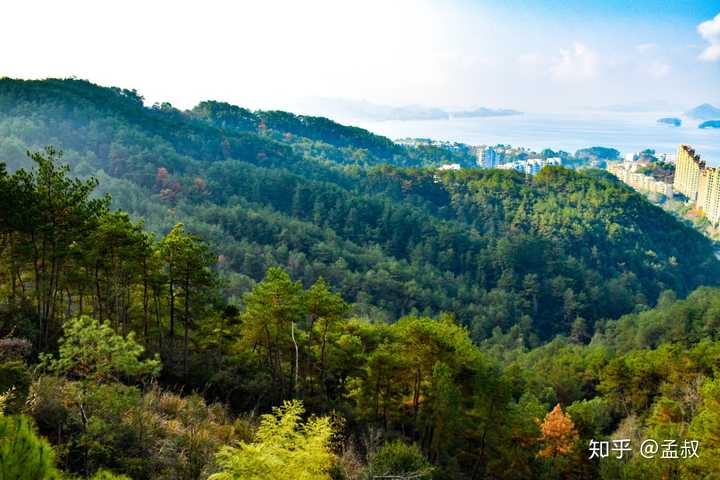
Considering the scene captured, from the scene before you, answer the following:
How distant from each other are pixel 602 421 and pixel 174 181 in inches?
2832

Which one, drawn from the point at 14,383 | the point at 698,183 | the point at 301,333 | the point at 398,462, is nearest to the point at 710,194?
the point at 698,183

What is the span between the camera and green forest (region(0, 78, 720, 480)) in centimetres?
834

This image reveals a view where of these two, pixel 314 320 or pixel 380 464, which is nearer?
pixel 380 464

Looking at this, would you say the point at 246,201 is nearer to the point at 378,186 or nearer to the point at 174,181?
the point at 174,181

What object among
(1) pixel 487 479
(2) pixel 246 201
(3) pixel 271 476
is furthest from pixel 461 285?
(3) pixel 271 476

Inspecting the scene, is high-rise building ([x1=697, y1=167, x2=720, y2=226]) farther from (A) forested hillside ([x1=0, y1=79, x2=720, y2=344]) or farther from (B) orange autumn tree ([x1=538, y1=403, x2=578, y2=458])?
(B) orange autumn tree ([x1=538, y1=403, x2=578, y2=458])

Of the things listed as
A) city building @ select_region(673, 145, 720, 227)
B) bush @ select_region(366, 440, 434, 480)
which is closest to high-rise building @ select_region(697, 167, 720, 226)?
city building @ select_region(673, 145, 720, 227)

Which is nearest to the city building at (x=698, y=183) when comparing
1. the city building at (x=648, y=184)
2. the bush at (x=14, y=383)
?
the city building at (x=648, y=184)

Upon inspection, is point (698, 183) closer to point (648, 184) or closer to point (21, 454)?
point (648, 184)

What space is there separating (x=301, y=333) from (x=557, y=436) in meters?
11.2

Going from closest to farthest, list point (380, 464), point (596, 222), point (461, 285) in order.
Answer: point (380, 464) < point (461, 285) < point (596, 222)

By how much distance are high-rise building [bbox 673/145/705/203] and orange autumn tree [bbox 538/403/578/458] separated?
166 meters

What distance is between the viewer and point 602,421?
2791cm

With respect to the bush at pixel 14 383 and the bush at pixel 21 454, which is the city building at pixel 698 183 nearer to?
the bush at pixel 14 383
